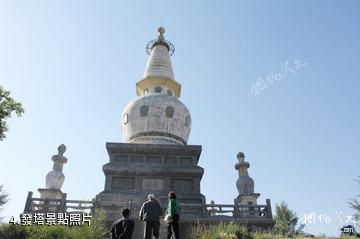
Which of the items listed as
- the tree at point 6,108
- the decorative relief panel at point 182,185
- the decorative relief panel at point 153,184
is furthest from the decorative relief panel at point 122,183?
the tree at point 6,108

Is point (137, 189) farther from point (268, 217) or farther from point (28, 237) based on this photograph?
point (28, 237)

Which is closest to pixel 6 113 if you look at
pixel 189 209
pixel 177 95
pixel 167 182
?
pixel 189 209

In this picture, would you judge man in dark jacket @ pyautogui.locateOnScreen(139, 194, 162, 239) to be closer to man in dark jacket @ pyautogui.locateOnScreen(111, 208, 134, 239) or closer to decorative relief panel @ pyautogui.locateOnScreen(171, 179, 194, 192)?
man in dark jacket @ pyautogui.locateOnScreen(111, 208, 134, 239)

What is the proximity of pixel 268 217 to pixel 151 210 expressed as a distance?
11.8 metres

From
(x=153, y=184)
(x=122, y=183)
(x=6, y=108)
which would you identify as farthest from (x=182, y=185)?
(x=6, y=108)

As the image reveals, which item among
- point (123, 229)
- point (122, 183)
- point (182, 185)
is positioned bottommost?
point (123, 229)

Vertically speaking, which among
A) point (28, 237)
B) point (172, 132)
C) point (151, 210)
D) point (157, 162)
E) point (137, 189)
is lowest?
point (28, 237)

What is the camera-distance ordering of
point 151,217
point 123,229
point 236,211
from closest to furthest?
point 123,229
point 151,217
point 236,211

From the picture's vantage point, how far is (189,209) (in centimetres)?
2072

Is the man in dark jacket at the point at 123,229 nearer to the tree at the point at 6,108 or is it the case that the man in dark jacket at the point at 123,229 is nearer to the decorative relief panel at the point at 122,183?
the tree at the point at 6,108

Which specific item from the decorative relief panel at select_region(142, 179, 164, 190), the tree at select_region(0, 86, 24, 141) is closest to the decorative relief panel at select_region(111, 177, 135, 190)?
the decorative relief panel at select_region(142, 179, 164, 190)

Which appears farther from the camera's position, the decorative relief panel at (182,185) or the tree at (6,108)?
the decorative relief panel at (182,185)

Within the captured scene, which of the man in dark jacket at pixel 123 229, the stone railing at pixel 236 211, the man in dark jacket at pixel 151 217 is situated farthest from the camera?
the stone railing at pixel 236 211

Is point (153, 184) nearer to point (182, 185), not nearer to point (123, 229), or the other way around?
point (182, 185)
